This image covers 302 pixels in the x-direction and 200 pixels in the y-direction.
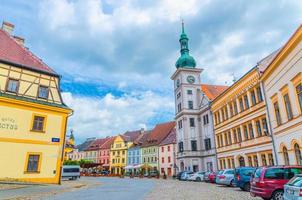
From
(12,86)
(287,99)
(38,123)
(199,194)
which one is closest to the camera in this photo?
(199,194)

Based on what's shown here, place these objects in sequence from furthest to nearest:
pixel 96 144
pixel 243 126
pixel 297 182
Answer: pixel 96 144 < pixel 243 126 < pixel 297 182

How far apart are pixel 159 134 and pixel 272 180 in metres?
62.7

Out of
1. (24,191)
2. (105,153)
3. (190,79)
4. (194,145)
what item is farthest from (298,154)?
(105,153)

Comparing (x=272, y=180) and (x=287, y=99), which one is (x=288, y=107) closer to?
(x=287, y=99)

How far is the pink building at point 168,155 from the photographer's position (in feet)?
206

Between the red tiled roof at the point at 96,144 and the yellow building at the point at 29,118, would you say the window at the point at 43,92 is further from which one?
the red tiled roof at the point at 96,144

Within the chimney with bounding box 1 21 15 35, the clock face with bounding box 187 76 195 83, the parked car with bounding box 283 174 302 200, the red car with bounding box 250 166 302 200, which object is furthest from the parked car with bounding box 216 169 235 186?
the clock face with bounding box 187 76 195 83

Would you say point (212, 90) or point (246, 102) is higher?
point (212, 90)

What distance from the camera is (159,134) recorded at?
74250 millimetres

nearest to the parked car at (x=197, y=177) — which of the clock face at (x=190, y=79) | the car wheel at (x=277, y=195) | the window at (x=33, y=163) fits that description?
the clock face at (x=190, y=79)

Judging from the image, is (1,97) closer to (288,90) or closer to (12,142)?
(12,142)

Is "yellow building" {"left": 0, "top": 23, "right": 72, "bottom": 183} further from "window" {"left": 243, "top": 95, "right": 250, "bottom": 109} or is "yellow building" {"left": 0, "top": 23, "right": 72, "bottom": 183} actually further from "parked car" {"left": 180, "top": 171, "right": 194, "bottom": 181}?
"parked car" {"left": 180, "top": 171, "right": 194, "bottom": 181}

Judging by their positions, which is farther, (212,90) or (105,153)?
(105,153)

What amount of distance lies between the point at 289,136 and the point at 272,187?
34.0 ft
